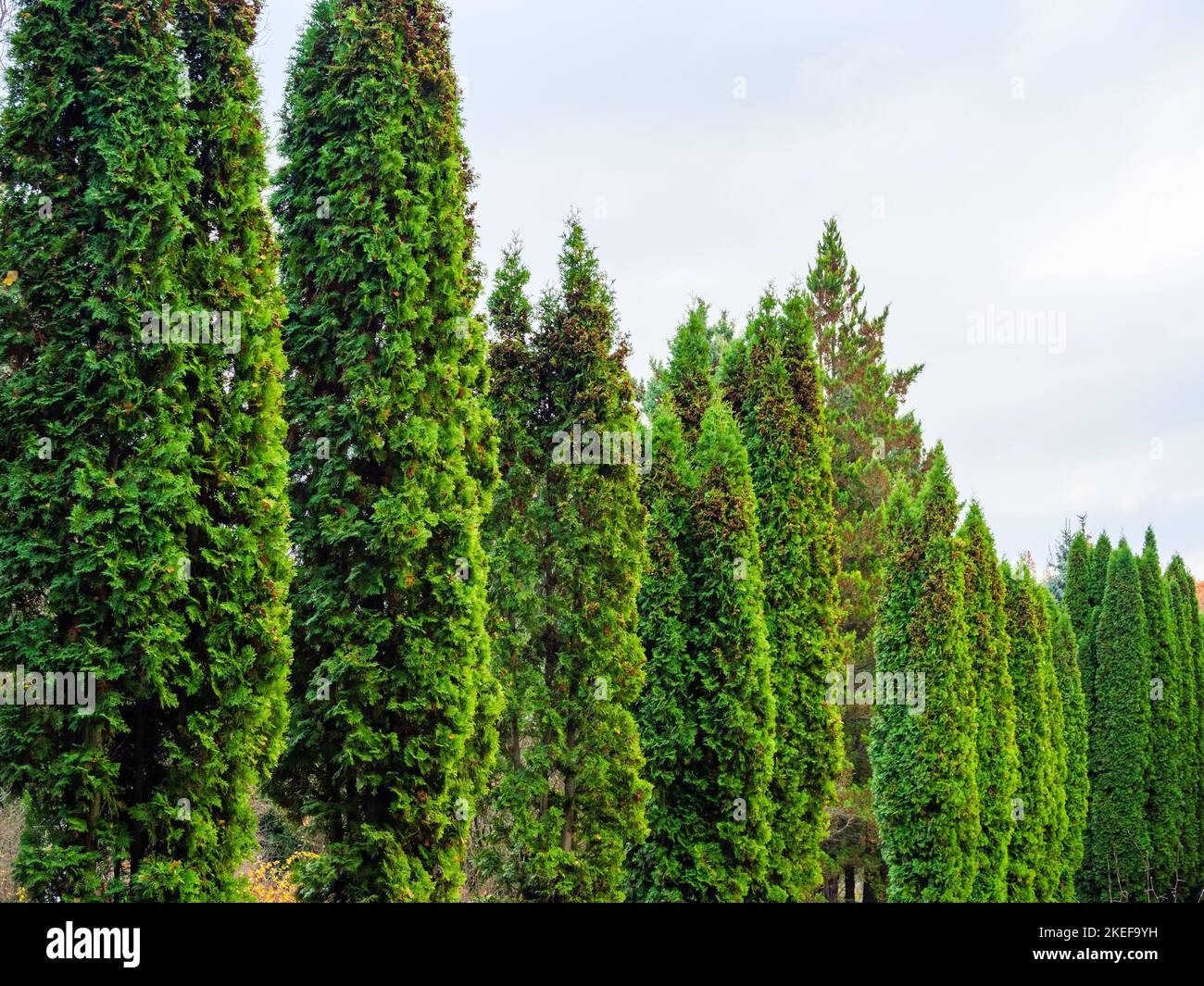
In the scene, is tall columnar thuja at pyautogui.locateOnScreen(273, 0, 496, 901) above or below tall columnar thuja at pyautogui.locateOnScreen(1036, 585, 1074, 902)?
above

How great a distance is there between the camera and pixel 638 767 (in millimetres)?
11258

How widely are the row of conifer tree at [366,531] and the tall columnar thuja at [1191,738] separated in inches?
738

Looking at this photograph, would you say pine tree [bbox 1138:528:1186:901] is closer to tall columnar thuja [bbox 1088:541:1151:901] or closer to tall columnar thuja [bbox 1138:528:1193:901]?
tall columnar thuja [bbox 1138:528:1193:901]

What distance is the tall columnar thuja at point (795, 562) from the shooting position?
14375 mm

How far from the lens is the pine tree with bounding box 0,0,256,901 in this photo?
6.43 metres

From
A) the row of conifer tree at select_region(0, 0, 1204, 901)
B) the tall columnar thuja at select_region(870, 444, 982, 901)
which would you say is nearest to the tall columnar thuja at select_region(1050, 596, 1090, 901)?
the tall columnar thuja at select_region(870, 444, 982, 901)

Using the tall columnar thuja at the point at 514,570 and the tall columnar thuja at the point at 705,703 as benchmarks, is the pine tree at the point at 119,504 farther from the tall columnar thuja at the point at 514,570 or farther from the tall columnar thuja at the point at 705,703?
the tall columnar thuja at the point at 705,703

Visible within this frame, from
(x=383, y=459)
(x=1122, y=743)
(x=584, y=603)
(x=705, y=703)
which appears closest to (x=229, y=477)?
(x=383, y=459)

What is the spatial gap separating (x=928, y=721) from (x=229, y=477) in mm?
12801

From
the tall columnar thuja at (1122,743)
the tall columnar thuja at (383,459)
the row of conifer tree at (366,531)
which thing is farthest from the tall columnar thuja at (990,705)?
the tall columnar thuja at (383,459)

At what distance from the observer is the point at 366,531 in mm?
8633

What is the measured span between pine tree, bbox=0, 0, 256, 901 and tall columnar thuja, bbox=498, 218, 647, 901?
13.7 feet

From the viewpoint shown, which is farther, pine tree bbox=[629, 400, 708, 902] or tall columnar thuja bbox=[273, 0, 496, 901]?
pine tree bbox=[629, 400, 708, 902]
